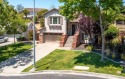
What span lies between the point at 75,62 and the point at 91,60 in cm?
216

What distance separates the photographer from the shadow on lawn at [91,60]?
25.9m

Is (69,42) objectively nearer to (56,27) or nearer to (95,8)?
(56,27)

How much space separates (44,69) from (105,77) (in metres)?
7.21

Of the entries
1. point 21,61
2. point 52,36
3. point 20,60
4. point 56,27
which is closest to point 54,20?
point 56,27

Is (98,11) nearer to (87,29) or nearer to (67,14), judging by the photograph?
(67,14)

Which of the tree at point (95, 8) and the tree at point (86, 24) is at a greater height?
the tree at point (95, 8)

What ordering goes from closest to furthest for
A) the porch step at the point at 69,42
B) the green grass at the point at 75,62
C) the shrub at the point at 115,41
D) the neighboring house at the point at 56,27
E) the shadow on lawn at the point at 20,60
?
1. the green grass at the point at 75,62
2. the shadow on lawn at the point at 20,60
3. the shrub at the point at 115,41
4. the porch step at the point at 69,42
5. the neighboring house at the point at 56,27

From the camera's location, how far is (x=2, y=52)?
112 ft

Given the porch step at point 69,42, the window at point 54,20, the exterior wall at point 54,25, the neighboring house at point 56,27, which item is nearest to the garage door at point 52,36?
the neighboring house at point 56,27

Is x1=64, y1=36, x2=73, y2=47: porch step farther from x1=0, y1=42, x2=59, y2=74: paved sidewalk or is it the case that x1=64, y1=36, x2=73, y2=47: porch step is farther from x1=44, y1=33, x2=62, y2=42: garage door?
x1=0, y1=42, x2=59, y2=74: paved sidewalk

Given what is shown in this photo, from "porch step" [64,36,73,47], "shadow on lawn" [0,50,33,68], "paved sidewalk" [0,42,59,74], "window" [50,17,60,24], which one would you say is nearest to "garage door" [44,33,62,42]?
"window" [50,17,60,24]

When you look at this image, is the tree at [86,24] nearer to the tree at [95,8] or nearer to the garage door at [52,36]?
the tree at [95,8]

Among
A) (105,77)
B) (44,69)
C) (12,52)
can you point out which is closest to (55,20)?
(12,52)

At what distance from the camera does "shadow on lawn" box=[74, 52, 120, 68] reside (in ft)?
84.9
